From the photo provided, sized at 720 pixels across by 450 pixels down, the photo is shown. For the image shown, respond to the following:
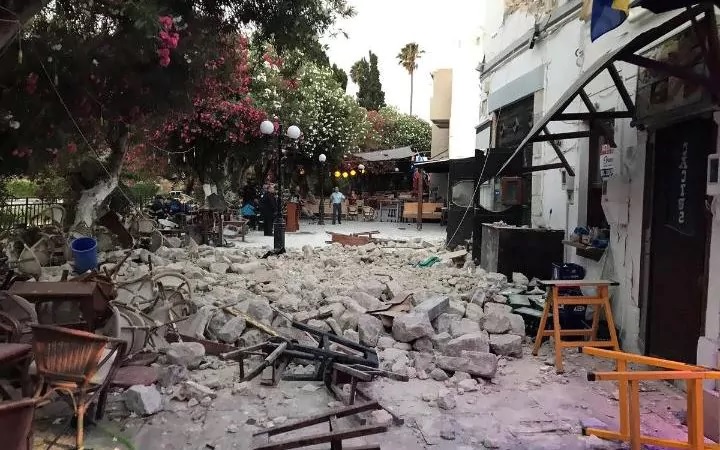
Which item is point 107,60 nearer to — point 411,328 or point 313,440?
point 411,328

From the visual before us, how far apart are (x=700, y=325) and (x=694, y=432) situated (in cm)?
177

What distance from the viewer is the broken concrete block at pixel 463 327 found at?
6.09 meters

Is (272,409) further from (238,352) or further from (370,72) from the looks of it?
(370,72)

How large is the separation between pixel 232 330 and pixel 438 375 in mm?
2187

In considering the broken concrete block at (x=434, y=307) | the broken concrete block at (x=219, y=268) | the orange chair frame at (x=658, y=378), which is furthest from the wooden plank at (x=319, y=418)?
the broken concrete block at (x=219, y=268)

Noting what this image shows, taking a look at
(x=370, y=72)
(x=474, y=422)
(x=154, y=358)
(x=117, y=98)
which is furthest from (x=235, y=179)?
(x=370, y=72)

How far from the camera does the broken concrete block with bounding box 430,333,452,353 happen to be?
577 centimetres

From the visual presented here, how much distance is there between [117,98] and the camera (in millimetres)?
8328

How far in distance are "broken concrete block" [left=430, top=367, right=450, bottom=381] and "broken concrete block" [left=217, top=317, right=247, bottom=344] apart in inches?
81.4

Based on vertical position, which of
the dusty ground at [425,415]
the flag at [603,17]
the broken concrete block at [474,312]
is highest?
the flag at [603,17]

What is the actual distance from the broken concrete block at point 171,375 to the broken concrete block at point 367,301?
2.63m

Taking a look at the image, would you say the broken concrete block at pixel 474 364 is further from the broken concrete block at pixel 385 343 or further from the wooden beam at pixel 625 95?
the wooden beam at pixel 625 95

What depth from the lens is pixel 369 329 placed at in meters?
6.16

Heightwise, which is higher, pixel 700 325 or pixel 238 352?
pixel 700 325
